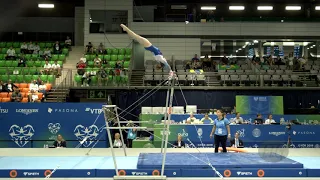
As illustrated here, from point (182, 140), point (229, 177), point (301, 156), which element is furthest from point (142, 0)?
point (229, 177)

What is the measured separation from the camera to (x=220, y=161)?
30.0ft

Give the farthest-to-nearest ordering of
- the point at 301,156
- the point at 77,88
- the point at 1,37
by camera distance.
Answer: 1. the point at 1,37
2. the point at 77,88
3. the point at 301,156

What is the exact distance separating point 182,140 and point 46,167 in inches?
298

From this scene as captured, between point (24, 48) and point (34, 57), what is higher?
point (24, 48)

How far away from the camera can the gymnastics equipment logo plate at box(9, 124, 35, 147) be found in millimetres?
16642

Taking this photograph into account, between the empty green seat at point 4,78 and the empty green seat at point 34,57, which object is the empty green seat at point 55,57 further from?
the empty green seat at point 4,78

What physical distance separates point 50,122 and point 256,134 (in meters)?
9.66

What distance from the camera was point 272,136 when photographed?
15.9 meters

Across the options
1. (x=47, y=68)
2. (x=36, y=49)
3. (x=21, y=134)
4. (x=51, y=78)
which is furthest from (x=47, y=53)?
(x=21, y=134)

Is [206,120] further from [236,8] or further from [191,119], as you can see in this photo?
[236,8]

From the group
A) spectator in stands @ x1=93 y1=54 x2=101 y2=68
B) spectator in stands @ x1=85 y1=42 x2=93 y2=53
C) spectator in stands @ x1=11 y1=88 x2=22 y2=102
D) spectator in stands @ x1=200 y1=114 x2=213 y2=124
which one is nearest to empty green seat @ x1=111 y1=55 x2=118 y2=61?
spectator in stands @ x1=93 y1=54 x2=101 y2=68

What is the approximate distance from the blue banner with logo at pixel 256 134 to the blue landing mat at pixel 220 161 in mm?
5474

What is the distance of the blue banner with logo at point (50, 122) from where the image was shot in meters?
16.7

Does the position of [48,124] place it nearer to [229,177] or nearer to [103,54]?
[103,54]
